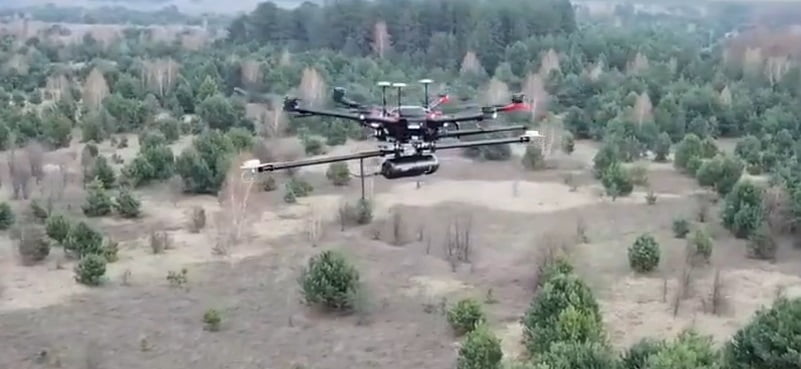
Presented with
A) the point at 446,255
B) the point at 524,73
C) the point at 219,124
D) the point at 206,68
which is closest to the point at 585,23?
the point at 524,73

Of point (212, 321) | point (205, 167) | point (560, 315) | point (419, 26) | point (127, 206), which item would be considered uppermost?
point (419, 26)

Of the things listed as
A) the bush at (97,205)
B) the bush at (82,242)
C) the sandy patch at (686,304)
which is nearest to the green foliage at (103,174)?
the bush at (97,205)

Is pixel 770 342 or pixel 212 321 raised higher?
pixel 770 342

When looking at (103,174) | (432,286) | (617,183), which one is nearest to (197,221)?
(103,174)

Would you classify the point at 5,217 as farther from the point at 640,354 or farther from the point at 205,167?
the point at 640,354

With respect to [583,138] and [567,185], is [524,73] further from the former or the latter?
[567,185]

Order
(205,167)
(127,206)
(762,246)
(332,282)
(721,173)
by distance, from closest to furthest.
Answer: (332,282) < (762,246) < (127,206) < (721,173) < (205,167)

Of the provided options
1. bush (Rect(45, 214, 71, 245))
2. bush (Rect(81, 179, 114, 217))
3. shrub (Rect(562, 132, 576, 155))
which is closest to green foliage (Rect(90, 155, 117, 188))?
bush (Rect(81, 179, 114, 217))
